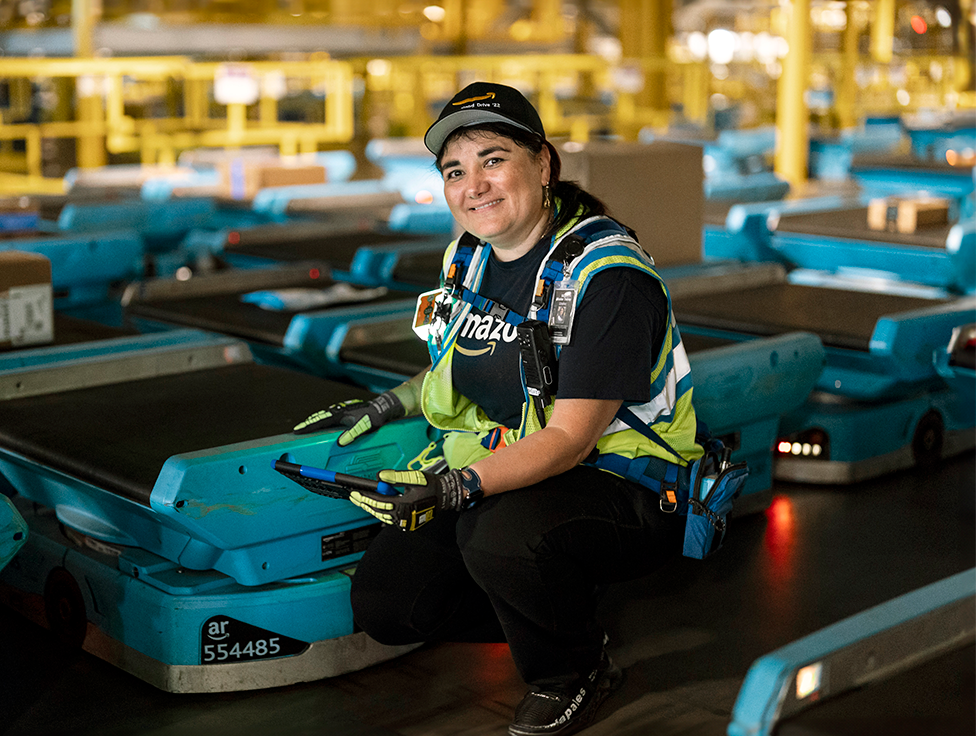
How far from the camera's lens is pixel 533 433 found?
80.2 inches

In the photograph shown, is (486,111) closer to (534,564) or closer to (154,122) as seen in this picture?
(534,564)

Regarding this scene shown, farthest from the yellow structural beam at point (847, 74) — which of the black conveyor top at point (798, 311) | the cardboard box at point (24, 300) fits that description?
the cardboard box at point (24, 300)

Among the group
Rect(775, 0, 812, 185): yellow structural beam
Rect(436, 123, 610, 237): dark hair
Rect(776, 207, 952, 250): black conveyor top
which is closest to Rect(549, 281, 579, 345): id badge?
Rect(436, 123, 610, 237): dark hair

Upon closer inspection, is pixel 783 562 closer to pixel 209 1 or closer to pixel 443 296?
pixel 443 296

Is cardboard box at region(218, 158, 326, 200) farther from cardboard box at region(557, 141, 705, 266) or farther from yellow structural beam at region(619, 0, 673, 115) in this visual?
yellow structural beam at region(619, 0, 673, 115)

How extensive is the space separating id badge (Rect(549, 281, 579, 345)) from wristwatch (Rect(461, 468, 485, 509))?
0.27m

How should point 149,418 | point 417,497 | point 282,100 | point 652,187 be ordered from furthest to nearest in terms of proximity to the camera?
point 282,100, point 652,187, point 149,418, point 417,497

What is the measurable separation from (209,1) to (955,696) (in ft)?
60.9

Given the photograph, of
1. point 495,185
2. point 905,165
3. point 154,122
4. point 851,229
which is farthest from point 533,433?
point 154,122

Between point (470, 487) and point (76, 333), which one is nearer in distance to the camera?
point (470, 487)

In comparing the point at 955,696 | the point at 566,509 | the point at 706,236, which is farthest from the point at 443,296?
the point at 706,236

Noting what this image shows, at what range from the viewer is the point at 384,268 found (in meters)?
4.82

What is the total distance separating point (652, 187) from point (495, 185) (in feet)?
7.52

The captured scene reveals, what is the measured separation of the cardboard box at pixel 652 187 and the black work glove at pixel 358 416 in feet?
5.97
